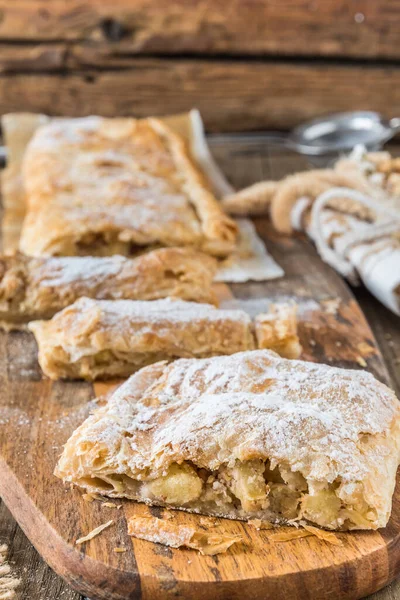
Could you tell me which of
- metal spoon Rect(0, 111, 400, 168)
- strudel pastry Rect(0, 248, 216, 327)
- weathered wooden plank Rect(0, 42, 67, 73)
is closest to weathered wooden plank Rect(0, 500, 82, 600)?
strudel pastry Rect(0, 248, 216, 327)

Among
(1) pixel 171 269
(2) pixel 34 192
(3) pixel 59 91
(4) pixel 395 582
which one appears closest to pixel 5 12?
(3) pixel 59 91

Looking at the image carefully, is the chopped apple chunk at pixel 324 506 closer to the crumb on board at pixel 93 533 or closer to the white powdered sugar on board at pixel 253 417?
the white powdered sugar on board at pixel 253 417

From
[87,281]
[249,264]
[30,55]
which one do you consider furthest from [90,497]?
[30,55]

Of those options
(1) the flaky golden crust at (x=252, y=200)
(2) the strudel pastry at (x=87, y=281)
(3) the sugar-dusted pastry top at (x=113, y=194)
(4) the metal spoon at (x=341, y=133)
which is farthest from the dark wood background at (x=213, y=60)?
(2) the strudel pastry at (x=87, y=281)

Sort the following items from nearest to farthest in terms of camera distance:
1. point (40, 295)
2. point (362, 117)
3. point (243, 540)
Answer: point (243, 540) → point (40, 295) → point (362, 117)

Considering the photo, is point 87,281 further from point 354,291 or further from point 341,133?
point 341,133

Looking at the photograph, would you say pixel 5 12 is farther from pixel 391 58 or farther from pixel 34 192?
pixel 391 58
